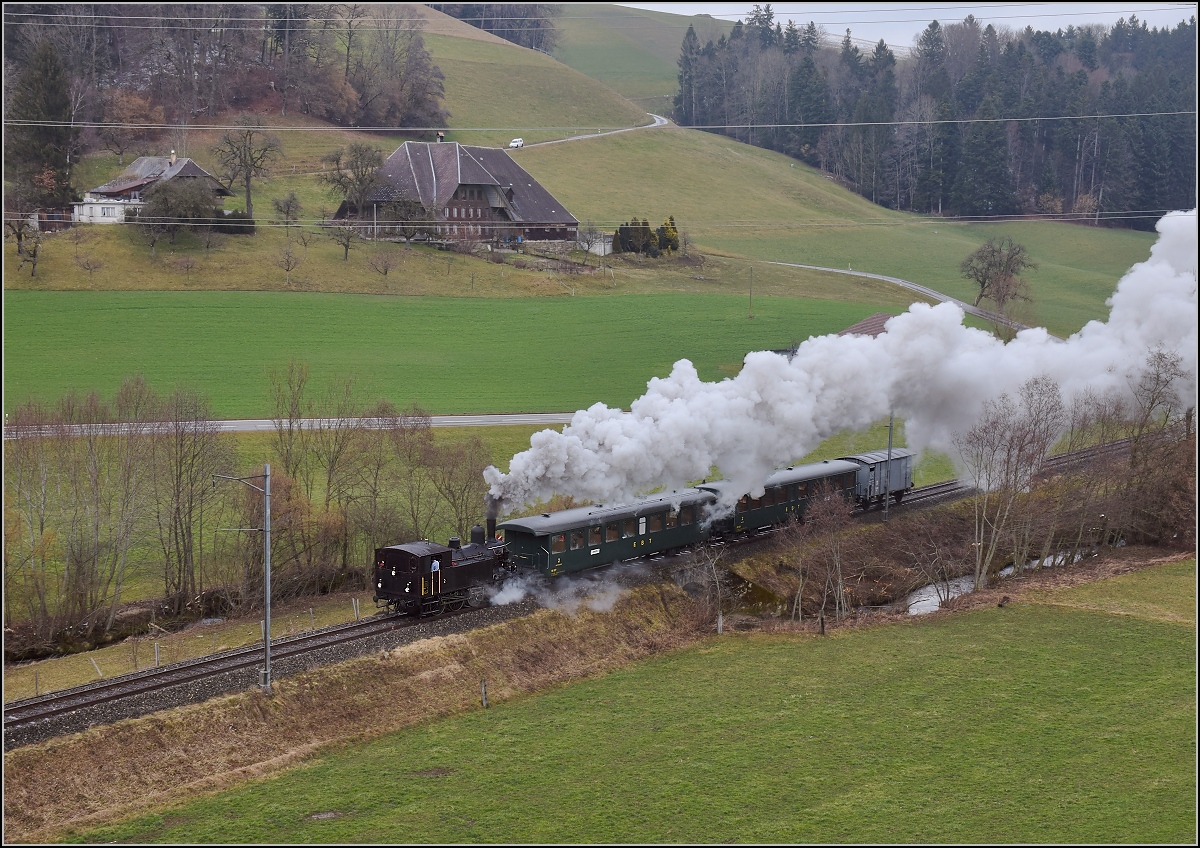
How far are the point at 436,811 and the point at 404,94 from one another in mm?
110843

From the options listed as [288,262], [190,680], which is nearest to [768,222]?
[288,262]

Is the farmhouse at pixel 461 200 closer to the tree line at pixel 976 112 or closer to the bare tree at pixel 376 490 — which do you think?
the bare tree at pixel 376 490

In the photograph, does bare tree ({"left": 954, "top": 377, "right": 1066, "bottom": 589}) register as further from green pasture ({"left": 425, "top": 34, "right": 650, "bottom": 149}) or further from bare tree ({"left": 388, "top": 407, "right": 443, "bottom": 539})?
green pasture ({"left": 425, "top": 34, "right": 650, "bottom": 149})

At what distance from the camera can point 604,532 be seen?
39.8 m

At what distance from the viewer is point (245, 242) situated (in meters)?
87.4

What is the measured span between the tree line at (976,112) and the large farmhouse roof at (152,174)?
8627cm

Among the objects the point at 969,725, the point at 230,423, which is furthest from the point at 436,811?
the point at 230,423

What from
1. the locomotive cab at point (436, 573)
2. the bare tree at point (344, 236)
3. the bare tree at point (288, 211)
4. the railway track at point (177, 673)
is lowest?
the railway track at point (177, 673)

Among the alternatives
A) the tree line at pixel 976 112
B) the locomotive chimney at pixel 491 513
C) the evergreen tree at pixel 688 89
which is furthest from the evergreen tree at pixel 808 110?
the locomotive chimney at pixel 491 513

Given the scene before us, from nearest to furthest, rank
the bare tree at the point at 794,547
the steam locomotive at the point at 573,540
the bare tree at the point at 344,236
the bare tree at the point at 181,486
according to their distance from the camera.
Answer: the steam locomotive at the point at 573,540 < the bare tree at the point at 181,486 < the bare tree at the point at 794,547 < the bare tree at the point at 344,236

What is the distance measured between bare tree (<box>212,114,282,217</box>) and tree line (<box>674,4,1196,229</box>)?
7602cm

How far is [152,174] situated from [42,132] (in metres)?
8.63

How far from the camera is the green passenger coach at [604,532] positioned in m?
37.6

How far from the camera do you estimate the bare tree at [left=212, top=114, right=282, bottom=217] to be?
95.1 m
